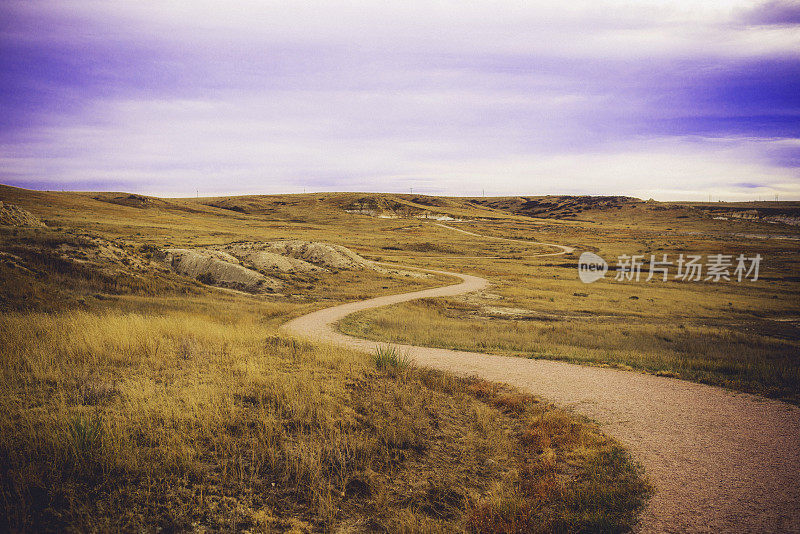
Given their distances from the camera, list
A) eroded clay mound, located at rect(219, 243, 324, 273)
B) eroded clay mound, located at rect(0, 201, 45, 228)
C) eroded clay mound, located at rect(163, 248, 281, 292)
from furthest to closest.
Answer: eroded clay mound, located at rect(219, 243, 324, 273)
eroded clay mound, located at rect(0, 201, 45, 228)
eroded clay mound, located at rect(163, 248, 281, 292)

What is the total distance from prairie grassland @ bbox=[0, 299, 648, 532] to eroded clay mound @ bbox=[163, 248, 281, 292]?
19.2 meters

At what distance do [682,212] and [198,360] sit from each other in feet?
669

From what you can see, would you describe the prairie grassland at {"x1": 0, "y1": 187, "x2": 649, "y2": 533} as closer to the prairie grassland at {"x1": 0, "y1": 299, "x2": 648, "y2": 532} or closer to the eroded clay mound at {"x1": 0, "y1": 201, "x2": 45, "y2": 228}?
the prairie grassland at {"x1": 0, "y1": 299, "x2": 648, "y2": 532}

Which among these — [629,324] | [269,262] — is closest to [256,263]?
[269,262]

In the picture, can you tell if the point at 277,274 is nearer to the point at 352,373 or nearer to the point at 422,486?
the point at 352,373

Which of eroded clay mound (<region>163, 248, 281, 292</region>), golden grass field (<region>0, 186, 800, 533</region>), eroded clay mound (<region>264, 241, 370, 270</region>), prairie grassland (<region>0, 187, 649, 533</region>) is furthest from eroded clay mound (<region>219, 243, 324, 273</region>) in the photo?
prairie grassland (<region>0, 187, 649, 533</region>)

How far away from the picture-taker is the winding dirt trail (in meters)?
5.27

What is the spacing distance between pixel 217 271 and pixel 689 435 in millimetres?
30066

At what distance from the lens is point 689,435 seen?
25.1 feet

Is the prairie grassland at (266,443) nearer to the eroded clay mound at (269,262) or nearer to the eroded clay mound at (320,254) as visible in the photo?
the eroded clay mound at (269,262)

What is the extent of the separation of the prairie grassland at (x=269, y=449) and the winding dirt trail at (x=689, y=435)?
Result: 0.60 meters

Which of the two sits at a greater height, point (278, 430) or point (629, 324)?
point (278, 430)

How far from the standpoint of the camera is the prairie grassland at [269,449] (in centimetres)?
490

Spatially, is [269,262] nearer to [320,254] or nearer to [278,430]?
[320,254]
